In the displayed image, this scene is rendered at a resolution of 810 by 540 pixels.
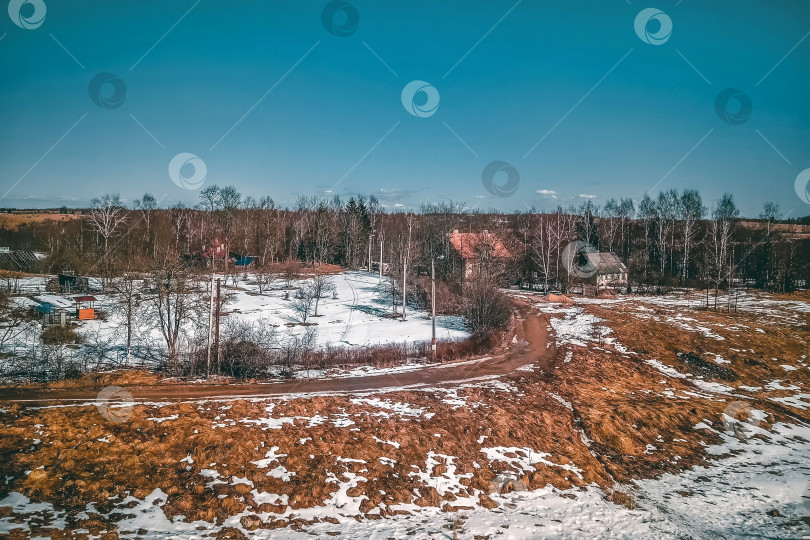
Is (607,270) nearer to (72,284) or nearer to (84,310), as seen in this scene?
(84,310)

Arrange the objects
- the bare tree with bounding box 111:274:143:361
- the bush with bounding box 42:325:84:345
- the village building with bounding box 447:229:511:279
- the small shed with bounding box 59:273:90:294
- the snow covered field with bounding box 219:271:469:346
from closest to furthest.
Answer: the bare tree with bounding box 111:274:143:361 < the bush with bounding box 42:325:84:345 < the snow covered field with bounding box 219:271:469:346 < the small shed with bounding box 59:273:90:294 < the village building with bounding box 447:229:511:279

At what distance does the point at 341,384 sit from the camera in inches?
883

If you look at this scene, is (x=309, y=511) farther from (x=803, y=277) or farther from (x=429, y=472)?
(x=803, y=277)

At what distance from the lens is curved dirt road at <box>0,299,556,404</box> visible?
18.7 m

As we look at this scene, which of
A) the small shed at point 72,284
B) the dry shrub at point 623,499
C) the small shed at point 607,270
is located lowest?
the dry shrub at point 623,499

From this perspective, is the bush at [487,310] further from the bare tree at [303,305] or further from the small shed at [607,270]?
the small shed at [607,270]

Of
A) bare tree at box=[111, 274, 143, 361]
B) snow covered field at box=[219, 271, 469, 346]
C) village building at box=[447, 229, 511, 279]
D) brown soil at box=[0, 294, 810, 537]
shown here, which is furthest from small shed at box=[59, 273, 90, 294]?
village building at box=[447, 229, 511, 279]

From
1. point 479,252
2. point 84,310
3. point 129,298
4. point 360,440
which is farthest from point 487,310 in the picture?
point 84,310

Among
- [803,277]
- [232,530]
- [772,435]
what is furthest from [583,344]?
[803,277]

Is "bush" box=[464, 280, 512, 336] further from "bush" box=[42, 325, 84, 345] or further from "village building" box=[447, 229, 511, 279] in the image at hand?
"bush" box=[42, 325, 84, 345]

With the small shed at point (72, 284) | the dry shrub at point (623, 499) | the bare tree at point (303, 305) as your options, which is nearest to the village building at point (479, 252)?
the bare tree at point (303, 305)

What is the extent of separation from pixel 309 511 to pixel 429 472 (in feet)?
14.2

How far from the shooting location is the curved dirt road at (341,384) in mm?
18688

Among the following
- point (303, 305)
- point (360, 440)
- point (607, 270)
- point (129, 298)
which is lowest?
point (360, 440)
